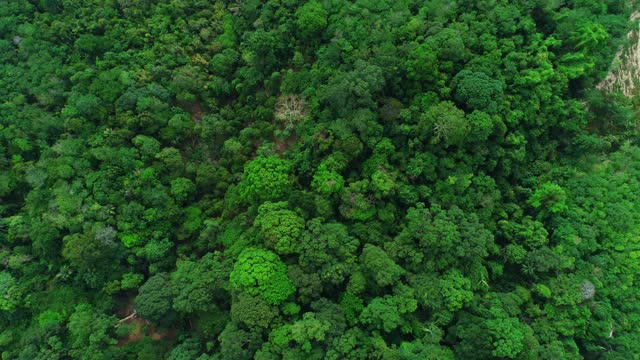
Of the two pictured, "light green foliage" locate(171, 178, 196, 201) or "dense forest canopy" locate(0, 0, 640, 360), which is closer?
"dense forest canopy" locate(0, 0, 640, 360)

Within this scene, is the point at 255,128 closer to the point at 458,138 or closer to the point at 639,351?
the point at 458,138

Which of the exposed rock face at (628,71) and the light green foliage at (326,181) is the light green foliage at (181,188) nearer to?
the light green foliage at (326,181)

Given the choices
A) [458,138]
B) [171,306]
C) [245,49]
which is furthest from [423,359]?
[245,49]

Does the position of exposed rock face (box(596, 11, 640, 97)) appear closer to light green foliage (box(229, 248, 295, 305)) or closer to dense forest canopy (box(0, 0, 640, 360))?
dense forest canopy (box(0, 0, 640, 360))

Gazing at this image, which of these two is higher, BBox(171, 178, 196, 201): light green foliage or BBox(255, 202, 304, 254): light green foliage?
BBox(255, 202, 304, 254): light green foliage

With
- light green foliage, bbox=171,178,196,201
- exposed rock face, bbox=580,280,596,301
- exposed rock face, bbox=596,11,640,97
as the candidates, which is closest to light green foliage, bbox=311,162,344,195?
light green foliage, bbox=171,178,196,201

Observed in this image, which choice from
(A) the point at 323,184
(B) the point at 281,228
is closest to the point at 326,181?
(A) the point at 323,184
